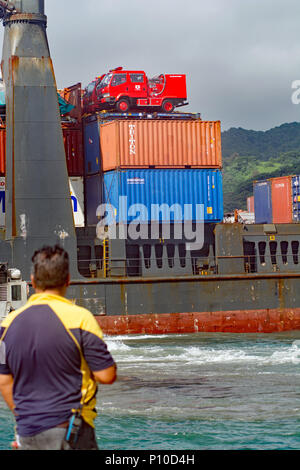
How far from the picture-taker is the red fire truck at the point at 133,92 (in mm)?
32031

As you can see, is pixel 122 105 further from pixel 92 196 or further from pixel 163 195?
pixel 163 195

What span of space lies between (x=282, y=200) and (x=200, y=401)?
29228 mm

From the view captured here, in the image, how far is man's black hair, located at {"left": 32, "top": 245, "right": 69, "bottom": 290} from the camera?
14.5 ft

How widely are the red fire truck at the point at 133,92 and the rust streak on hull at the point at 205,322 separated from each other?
9435mm

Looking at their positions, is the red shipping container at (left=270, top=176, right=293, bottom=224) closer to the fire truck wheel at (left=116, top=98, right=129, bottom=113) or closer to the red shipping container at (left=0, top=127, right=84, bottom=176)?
the fire truck wheel at (left=116, top=98, right=129, bottom=113)

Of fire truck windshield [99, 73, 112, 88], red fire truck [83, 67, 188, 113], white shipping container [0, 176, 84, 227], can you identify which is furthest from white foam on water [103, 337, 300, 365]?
fire truck windshield [99, 73, 112, 88]

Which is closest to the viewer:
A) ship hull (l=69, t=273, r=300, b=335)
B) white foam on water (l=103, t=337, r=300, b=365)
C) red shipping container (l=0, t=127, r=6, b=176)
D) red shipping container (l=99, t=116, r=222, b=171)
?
white foam on water (l=103, t=337, r=300, b=365)

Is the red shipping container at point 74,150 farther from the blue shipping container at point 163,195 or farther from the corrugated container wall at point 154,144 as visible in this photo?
the blue shipping container at point 163,195

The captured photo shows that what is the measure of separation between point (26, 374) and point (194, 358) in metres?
17.3

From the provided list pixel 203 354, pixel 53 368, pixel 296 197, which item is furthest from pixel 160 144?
pixel 53 368

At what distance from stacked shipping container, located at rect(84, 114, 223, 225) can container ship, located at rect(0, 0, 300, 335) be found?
0.15ft

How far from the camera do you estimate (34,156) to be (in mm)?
27469

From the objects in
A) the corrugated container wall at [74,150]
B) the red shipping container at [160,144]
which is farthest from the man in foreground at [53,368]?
the corrugated container wall at [74,150]

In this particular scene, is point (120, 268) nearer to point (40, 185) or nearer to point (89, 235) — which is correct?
point (89, 235)
